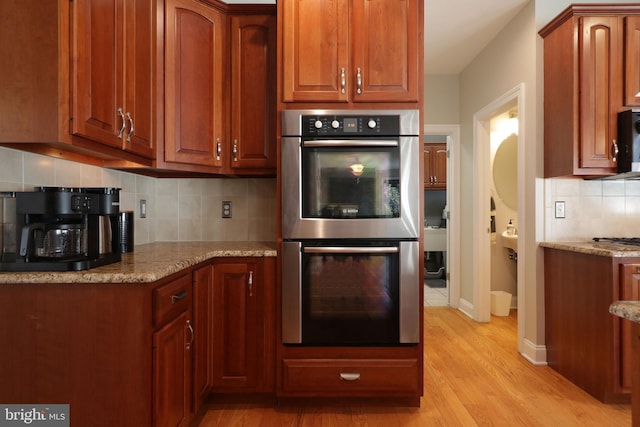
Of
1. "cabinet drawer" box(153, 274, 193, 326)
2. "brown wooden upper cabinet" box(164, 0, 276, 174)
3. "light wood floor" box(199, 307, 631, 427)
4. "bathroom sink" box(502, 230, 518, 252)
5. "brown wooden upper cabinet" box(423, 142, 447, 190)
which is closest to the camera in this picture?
"cabinet drawer" box(153, 274, 193, 326)

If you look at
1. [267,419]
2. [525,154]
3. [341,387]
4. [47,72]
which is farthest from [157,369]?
[525,154]

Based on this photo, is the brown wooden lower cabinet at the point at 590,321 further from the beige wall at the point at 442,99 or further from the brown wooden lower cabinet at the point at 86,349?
the brown wooden lower cabinet at the point at 86,349

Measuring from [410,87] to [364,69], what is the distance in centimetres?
27

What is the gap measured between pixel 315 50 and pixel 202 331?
1.62 m

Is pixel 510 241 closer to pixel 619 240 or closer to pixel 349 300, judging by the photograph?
pixel 619 240

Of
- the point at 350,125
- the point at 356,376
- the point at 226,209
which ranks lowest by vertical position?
the point at 356,376

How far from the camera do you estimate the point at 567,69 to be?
2463mm

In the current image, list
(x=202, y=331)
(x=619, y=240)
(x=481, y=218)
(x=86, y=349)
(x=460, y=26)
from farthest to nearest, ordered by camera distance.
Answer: (x=481, y=218) < (x=460, y=26) < (x=619, y=240) < (x=202, y=331) < (x=86, y=349)

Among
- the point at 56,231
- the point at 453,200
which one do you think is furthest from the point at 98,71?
the point at 453,200

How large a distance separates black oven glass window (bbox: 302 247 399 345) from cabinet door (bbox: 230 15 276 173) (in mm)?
783

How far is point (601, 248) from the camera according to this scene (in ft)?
7.36

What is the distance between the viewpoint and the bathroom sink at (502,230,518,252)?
401 cm

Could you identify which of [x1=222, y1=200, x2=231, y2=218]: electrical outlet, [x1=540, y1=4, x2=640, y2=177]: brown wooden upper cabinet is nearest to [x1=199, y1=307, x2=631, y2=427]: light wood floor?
[x1=222, y1=200, x2=231, y2=218]: electrical outlet

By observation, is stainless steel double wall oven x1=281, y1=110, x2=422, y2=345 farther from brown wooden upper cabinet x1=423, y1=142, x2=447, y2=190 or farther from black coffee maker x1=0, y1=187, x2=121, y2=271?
brown wooden upper cabinet x1=423, y1=142, x2=447, y2=190
